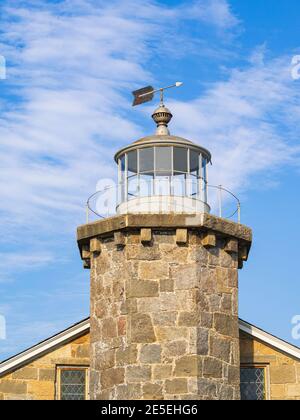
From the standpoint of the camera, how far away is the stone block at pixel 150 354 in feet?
76.4

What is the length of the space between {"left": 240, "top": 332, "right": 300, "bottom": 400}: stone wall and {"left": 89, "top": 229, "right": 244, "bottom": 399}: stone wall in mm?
2064

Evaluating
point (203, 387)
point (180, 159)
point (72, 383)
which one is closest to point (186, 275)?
point (203, 387)

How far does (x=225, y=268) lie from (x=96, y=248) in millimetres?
2779

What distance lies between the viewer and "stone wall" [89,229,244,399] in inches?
916

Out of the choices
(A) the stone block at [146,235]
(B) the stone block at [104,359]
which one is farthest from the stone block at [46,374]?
(A) the stone block at [146,235]

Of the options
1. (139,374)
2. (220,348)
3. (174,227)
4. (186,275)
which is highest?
(174,227)

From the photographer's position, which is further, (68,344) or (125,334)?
(68,344)

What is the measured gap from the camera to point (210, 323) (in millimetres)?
23875

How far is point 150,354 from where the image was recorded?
76.5ft

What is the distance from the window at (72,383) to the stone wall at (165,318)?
1659 mm

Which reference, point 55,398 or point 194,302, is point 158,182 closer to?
point 194,302

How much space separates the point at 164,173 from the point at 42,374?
5397mm

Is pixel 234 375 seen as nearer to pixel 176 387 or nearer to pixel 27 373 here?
pixel 176 387
